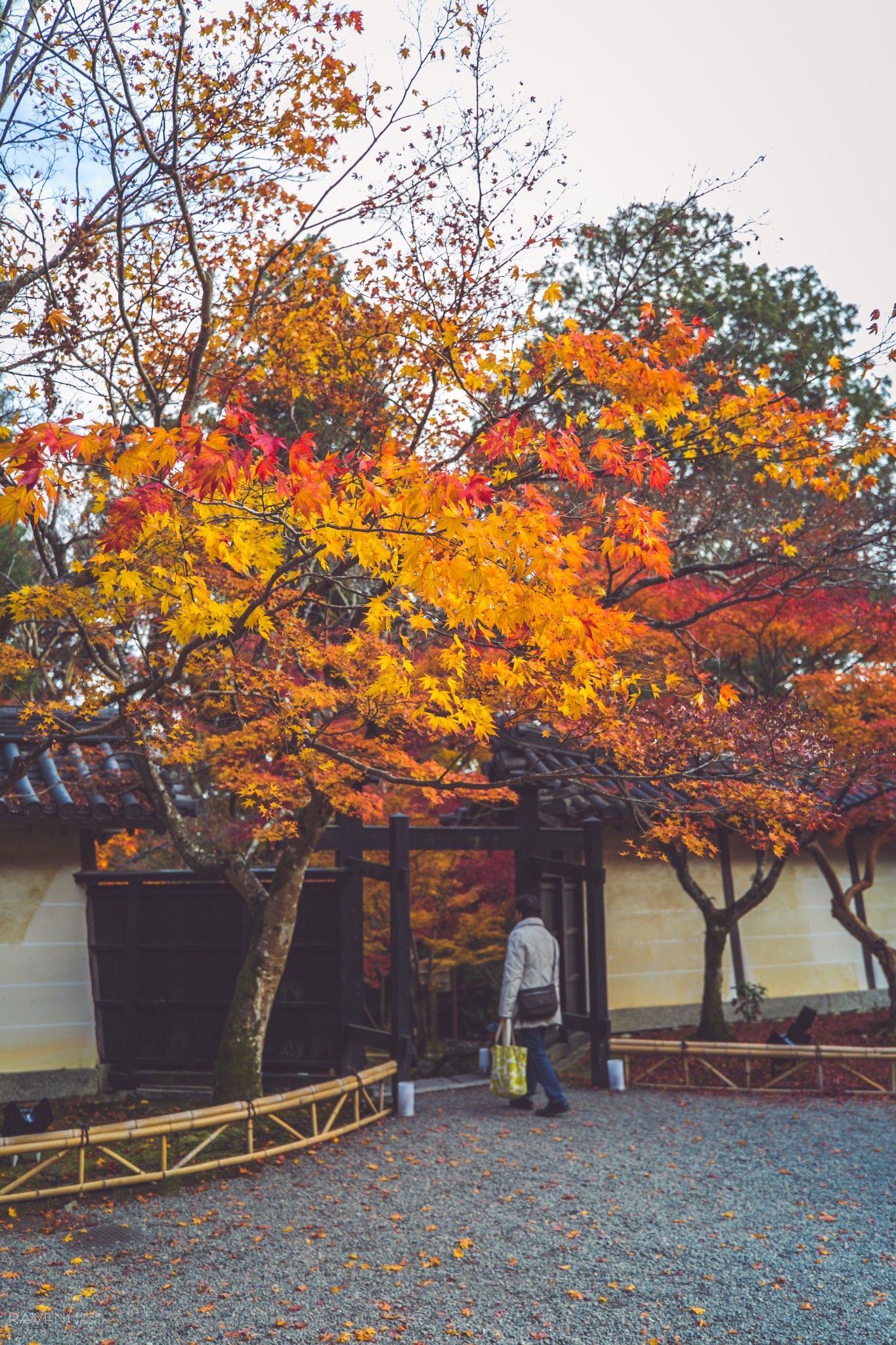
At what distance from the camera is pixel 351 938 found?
1007cm

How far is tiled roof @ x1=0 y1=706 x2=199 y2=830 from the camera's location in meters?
9.60

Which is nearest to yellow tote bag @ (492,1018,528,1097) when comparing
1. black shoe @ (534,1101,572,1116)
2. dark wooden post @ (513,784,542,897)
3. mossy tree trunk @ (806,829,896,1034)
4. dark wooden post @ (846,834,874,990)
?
black shoe @ (534,1101,572,1116)

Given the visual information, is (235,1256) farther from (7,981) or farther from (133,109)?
(133,109)

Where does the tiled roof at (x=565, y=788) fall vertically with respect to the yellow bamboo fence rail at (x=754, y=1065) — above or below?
above

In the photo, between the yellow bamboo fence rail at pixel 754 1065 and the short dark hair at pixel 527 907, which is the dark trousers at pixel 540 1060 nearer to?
the short dark hair at pixel 527 907

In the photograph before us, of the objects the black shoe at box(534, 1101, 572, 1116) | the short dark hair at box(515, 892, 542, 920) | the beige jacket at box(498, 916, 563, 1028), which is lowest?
the black shoe at box(534, 1101, 572, 1116)

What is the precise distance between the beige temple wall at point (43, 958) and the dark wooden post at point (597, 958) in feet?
17.2

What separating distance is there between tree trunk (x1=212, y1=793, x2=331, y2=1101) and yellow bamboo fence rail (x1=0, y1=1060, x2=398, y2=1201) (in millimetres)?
497

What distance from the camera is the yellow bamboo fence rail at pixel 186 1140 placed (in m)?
6.60

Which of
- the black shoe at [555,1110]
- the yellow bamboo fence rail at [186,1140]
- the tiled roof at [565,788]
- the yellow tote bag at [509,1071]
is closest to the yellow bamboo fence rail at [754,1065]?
the black shoe at [555,1110]

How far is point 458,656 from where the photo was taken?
20.6 ft

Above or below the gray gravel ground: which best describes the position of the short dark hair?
above

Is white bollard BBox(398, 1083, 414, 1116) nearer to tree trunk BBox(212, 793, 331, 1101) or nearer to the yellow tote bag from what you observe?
the yellow tote bag

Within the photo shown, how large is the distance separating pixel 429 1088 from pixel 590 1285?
6.04 meters
